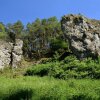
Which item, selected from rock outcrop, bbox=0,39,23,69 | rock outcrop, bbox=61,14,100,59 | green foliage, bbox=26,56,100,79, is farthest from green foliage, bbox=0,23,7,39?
green foliage, bbox=26,56,100,79

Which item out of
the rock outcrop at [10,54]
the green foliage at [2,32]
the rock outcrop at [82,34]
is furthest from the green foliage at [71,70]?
the green foliage at [2,32]

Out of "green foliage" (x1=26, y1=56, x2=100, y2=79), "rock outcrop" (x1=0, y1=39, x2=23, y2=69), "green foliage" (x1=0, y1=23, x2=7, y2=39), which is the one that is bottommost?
"green foliage" (x1=26, y1=56, x2=100, y2=79)

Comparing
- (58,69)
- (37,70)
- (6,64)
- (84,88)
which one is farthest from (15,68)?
(84,88)

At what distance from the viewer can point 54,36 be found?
33625 mm

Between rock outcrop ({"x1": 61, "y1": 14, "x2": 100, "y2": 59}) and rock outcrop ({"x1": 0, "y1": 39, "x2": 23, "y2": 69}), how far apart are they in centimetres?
398

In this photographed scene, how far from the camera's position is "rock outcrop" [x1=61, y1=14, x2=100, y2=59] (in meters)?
20.6

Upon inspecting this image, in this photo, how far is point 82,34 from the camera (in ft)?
70.6

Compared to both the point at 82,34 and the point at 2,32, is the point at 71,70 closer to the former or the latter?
the point at 82,34

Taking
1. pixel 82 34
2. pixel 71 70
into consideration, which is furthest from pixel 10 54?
pixel 71 70

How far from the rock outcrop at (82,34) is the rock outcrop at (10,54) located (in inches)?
157

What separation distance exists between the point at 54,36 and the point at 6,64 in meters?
12.0

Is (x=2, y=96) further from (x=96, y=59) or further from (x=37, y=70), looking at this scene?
(x=96, y=59)

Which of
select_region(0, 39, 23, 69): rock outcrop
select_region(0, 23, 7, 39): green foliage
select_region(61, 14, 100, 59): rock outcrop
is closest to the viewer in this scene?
select_region(61, 14, 100, 59): rock outcrop

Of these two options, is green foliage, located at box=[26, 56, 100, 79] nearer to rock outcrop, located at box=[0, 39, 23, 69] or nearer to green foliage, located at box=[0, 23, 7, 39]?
rock outcrop, located at box=[0, 39, 23, 69]
